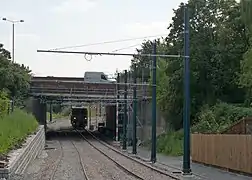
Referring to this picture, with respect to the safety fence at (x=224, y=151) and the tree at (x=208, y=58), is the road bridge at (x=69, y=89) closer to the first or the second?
the tree at (x=208, y=58)

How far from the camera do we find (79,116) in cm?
11606

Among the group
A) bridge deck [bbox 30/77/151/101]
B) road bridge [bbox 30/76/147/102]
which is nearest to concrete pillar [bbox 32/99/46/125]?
road bridge [bbox 30/76/147/102]

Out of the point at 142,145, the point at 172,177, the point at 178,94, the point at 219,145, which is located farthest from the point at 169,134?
the point at 172,177

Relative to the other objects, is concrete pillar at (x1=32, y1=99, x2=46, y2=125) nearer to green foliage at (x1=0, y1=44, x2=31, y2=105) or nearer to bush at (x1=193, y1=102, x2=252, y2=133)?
green foliage at (x1=0, y1=44, x2=31, y2=105)

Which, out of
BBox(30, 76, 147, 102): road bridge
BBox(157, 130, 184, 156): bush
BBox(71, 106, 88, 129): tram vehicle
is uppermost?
BBox(30, 76, 147, 102): road bridge

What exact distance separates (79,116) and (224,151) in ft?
280

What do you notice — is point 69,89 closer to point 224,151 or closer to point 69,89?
point 69,89

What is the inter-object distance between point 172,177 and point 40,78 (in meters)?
55.8

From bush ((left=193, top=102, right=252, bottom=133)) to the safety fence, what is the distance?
5.08 meters

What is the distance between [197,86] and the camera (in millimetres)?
57031

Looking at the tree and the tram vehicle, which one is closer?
the tree

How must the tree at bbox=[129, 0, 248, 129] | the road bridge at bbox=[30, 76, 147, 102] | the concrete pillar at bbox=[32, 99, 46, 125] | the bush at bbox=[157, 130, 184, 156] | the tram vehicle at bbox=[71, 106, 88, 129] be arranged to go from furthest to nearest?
the tram vehicle at bbox=[71, 106, 88, 129] → the concrete pillar at bbox=[32, 99, 46, 125] → the road bridge at bbox=[30, 76, 147, 102] → the tree at bbox=[129, 0, 248, 129] → the bush at bbox=[157, 130, 184, 156]

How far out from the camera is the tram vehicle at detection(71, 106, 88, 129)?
11415 cm

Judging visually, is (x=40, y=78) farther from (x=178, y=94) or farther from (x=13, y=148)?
(x=13, y=148)
